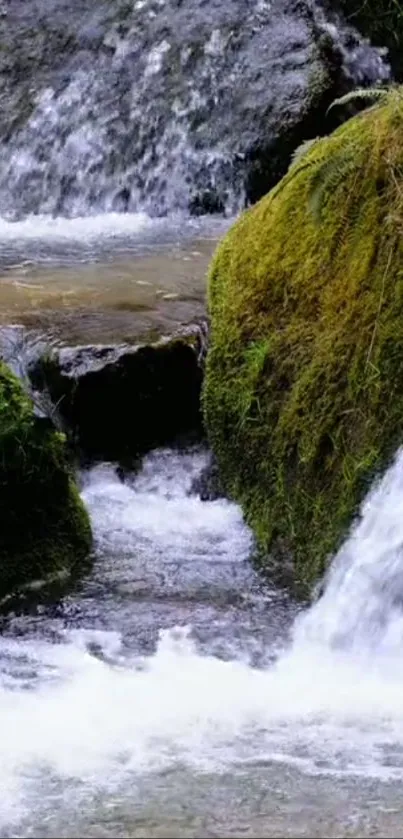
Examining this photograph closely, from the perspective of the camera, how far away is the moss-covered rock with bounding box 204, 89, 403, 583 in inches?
186

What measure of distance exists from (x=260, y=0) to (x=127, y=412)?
5801mm

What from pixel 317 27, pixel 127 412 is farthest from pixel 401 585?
pixel 317 27

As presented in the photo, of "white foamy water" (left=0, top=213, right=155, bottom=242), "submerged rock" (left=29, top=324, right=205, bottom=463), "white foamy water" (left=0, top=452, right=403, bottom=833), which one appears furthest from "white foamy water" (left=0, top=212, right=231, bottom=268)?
"white foamy water" (left=0, top=452, right=403, bottom=833)

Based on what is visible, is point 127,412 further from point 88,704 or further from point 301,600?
point 88,704

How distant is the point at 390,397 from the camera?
182 inches

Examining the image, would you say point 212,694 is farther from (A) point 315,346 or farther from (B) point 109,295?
(B) point 109,295

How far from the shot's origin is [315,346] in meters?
5.09

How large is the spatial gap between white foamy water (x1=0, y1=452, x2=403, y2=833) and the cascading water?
188 inches

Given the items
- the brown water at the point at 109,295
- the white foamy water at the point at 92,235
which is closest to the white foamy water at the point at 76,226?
the white foamy water at the point at 92,235

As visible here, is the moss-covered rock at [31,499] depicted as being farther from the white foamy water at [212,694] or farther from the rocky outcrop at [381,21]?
the rocky outcrop at [381,21]

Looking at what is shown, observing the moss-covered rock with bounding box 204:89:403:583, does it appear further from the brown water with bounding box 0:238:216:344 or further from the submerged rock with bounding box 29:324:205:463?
the brown water with bounding box 0:238:216:344

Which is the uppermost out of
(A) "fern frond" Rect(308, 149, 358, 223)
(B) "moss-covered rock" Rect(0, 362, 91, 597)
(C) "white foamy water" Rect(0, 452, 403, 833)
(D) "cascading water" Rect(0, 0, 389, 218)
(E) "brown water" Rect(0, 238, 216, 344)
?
(D) "cascading water" Rect(0, 0, 389, 218)

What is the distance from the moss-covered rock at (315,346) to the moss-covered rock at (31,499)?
0.74 meters

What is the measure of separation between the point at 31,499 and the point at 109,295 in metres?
1.75
